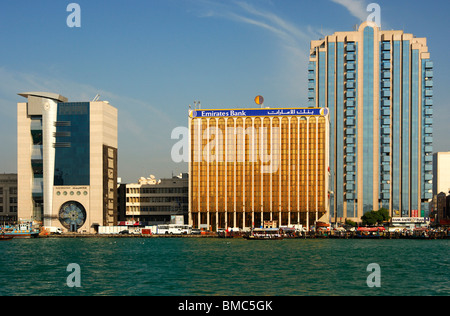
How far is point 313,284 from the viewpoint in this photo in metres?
63.4

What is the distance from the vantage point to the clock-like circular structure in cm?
Result: 19888

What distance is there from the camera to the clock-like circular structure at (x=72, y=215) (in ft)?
652

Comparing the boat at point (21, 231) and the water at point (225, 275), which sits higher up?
the water at point (225, 275)

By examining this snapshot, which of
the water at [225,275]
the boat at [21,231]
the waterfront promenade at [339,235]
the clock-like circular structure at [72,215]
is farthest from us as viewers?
the clock-like circular structure at [72,215]

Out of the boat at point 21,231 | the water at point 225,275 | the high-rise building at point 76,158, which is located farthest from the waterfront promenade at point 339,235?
the water at point 225,275

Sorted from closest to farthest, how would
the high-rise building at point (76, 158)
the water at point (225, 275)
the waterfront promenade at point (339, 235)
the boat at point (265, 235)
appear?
the water at point (225, 275)
the boat at point (265, 235)
the waterfront promenade at point (339, 235)
the high-rise building at point (76, 158)

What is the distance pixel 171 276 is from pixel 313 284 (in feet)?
55.9

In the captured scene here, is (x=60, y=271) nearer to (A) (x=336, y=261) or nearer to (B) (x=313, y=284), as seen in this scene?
(B) (x=313, y=284)

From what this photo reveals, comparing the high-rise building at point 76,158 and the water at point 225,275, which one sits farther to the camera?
the high-rise building at point 76,158

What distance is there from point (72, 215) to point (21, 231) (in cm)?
2183

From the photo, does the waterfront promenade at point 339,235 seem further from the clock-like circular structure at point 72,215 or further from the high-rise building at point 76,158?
the high-rise building at point 76,158

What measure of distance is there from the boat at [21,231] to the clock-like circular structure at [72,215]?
14.4 metres

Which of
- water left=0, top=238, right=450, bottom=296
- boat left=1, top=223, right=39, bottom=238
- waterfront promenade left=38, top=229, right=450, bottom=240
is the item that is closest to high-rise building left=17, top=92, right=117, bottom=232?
waterfront promenade left=38, top=229, right=450, bottom=240
